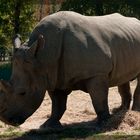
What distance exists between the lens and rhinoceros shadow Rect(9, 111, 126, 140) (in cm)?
810

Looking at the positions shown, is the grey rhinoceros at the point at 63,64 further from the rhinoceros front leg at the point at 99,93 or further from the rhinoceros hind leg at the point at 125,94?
the rhinoceros hind leg at the point at 125,94

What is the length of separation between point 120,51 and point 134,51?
0.46 m

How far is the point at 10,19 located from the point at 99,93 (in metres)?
18.0

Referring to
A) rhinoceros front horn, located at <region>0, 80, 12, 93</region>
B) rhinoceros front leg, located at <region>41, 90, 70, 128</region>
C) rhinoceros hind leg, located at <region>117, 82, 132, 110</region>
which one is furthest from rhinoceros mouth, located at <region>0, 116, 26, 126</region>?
rhinoceros hind leg, located at <region>117, 82, 132, 110</region>

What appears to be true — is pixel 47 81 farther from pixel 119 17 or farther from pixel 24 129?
pixel 119 17

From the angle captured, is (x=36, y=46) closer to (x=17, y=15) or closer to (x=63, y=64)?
(x=63, y=64)

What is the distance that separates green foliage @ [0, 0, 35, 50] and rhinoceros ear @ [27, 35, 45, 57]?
17.1 metres

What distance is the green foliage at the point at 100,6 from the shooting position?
26.7 meters

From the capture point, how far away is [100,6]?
89.1 ft

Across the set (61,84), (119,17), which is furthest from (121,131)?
(119,17)

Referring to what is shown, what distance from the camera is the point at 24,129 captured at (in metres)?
8.98

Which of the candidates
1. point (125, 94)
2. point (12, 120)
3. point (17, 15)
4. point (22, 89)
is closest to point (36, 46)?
point (22, 89)

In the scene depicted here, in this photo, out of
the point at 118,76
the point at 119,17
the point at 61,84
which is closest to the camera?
the point at 61,84

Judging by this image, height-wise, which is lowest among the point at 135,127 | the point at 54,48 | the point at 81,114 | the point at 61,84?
the point at 81,114
